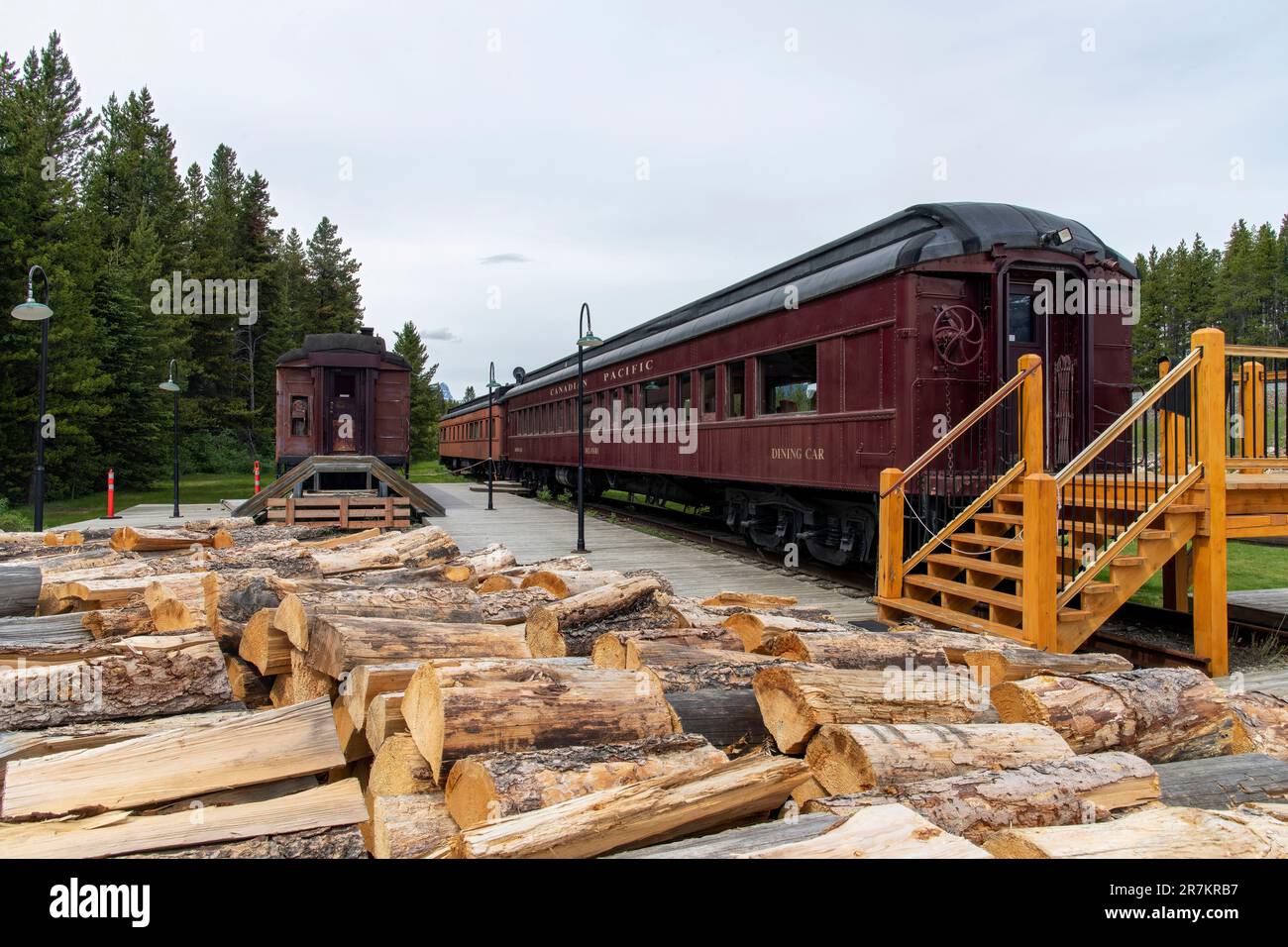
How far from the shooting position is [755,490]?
12.1 meters

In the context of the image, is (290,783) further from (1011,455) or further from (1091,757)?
(1011,455)

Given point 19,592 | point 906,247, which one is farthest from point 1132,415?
point 19,592

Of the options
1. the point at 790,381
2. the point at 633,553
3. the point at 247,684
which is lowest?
the point at 633,553

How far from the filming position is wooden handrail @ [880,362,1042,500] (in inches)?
274

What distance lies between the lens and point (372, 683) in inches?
123

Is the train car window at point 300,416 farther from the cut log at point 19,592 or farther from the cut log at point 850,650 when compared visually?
the cut log at point 850,650

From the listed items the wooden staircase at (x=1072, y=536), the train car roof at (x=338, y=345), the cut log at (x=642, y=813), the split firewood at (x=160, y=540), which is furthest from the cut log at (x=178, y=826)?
the train car roof at (x=338, y=345)

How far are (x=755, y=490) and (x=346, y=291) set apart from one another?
58.8 metres

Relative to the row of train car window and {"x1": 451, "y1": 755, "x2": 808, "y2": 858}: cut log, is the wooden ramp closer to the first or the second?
the row of train car window

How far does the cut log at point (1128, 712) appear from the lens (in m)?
3.50

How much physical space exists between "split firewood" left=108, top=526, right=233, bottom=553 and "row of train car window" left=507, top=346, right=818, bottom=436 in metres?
6.64

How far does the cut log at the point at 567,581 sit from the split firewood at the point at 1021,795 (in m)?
2.99

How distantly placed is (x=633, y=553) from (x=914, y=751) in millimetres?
9670

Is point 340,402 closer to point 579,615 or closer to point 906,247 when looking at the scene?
point 906,247
